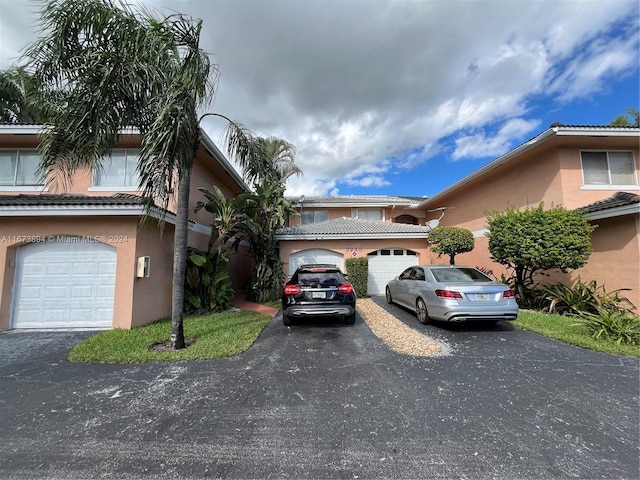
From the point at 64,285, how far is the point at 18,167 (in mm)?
6209

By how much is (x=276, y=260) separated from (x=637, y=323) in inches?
426

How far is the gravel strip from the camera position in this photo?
5.36 m

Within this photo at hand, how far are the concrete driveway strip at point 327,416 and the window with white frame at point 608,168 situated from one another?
809cm

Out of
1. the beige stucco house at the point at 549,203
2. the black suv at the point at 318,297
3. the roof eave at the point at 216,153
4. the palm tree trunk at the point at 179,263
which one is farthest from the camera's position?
the roof eave at the point at 216,153

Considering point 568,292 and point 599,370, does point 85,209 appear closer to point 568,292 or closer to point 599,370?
point 599,370

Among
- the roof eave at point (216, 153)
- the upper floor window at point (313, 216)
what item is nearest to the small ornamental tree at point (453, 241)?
the roof eave at point (216, 153)

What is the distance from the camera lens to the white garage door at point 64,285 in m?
7.12

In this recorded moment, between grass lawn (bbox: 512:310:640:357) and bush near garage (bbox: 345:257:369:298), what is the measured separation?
552 centimetres

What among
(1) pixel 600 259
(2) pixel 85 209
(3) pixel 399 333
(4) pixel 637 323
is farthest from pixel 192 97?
(1) pixel 600 259

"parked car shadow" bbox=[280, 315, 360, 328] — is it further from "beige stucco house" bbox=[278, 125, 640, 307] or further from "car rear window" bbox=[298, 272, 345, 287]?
"beige stucco house" bbox=[278, 125, 640, 307]

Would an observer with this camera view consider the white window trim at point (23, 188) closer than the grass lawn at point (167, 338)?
No

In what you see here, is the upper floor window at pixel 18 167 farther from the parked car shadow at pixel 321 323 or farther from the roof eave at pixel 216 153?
the parked car shadow at pixel 321 323

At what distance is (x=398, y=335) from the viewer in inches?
252

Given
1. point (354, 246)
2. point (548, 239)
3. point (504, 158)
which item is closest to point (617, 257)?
point (548, 239)
